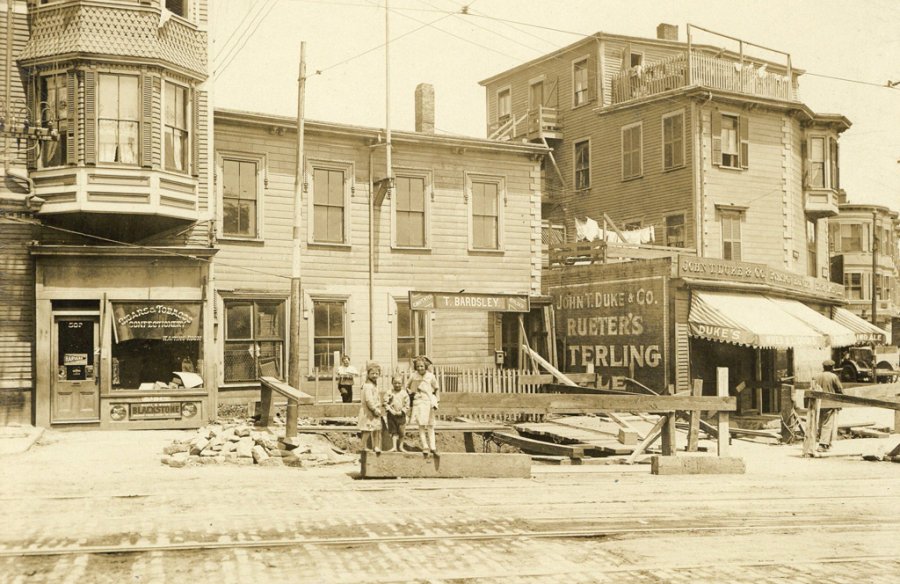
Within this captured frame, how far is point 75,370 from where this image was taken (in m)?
20.4

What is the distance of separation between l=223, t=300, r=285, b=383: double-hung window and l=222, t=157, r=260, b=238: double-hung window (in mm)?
2050

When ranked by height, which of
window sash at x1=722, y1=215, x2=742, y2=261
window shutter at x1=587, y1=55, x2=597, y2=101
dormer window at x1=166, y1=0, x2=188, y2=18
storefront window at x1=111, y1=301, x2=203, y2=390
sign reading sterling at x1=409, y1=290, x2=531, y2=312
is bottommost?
storefront window at x1=111, y1=301, x2=203, y2=390

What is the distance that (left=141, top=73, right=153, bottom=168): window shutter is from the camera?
20062mm

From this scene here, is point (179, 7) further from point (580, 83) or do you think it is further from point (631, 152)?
point (580, 83)

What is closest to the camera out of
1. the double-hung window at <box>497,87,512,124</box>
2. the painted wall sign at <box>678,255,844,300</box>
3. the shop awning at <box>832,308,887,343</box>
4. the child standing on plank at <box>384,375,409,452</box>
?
the child standing on plank at <box>384,375,409,452</box>

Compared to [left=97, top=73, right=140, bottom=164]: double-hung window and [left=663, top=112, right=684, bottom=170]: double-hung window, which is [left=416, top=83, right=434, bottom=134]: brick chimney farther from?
[left=97, top=73, right=140, bottom=164]: double-hung window

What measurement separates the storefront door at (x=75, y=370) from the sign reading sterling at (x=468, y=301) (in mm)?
8390

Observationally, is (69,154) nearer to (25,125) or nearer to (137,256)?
(25,125)

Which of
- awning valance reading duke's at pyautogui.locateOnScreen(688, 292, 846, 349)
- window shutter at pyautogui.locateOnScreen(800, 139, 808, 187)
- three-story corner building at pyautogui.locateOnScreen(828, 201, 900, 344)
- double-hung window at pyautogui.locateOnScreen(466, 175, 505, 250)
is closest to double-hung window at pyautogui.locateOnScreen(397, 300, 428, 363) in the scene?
double-hung window at pyautogui.locateOnScreen(466, 175, 505, 250)

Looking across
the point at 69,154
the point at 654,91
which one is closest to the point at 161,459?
the point at 69,154

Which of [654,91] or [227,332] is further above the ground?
[654,91]

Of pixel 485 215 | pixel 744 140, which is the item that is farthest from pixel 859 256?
pixel 485 215

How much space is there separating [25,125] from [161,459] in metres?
8.82

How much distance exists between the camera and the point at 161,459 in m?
15.5
